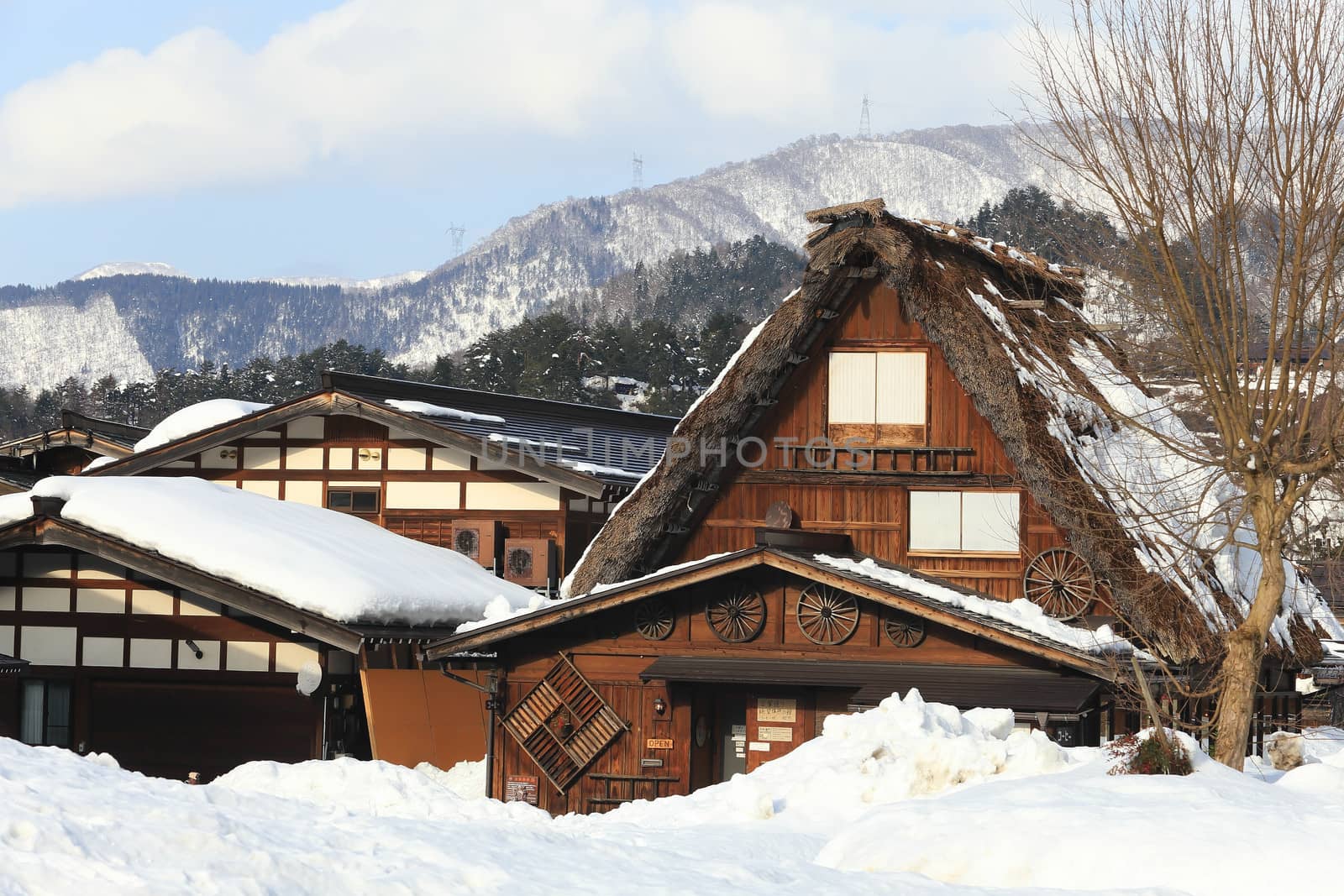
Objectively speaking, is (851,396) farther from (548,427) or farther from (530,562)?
(548,427)

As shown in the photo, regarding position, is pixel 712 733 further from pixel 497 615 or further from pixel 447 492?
pixel 447 492

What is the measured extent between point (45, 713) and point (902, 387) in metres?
13.2

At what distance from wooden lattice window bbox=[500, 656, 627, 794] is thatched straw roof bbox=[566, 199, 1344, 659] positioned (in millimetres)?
1451

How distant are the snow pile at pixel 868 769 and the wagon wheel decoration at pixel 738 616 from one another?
186 inches

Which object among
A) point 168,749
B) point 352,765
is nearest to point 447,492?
point 168,749

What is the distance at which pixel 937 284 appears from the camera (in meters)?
19.9

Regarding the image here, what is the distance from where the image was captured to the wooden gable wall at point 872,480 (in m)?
19.9

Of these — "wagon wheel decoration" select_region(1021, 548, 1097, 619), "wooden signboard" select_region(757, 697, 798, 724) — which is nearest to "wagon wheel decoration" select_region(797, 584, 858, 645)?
"wooden signboard" select_region(757, 697, 798, 724)

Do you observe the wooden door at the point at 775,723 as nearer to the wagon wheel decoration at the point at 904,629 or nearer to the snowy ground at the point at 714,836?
the wagon wheel decoration at the point at 904,629

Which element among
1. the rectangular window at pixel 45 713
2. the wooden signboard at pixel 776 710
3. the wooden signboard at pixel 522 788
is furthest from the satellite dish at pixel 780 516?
the rectangular window at pixel 45 713

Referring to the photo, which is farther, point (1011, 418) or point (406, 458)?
point (406, 458)

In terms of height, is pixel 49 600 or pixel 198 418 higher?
pixel 198 418

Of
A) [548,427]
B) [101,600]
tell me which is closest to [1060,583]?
[101,600]

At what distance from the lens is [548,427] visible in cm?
3030
